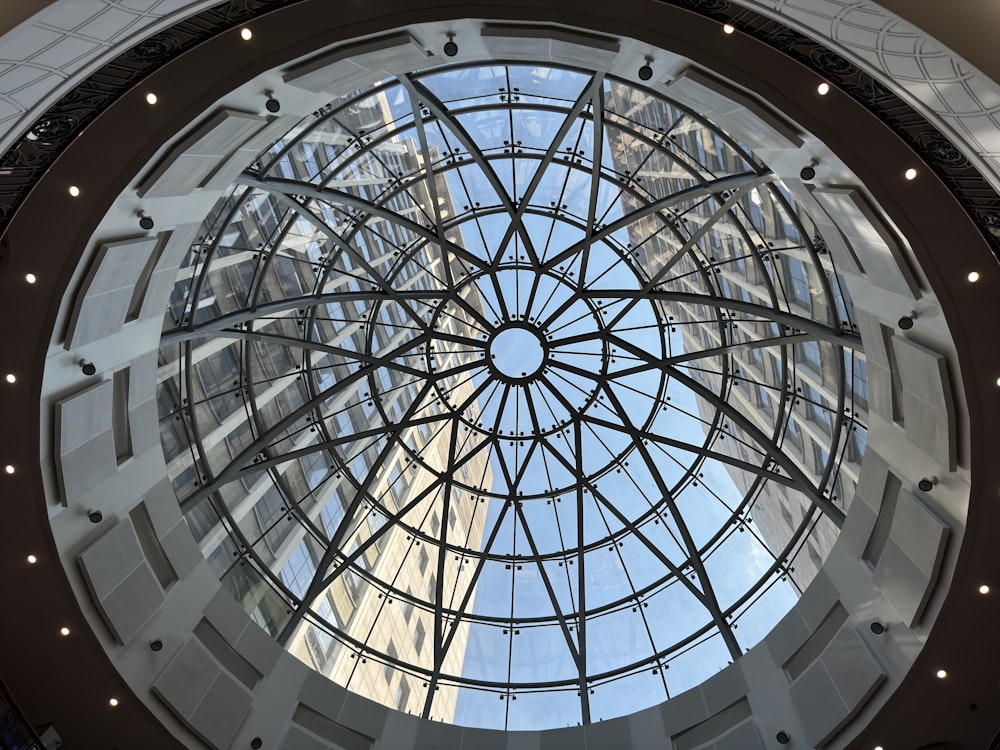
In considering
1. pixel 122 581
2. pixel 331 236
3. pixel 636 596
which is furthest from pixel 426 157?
pixel 636 596

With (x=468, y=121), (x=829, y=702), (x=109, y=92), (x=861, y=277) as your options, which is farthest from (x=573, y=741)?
(x=109, y=92)

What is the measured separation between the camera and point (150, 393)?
18.8m

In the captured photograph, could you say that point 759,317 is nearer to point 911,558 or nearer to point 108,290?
point 911,558

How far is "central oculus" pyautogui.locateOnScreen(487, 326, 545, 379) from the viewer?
23469mm

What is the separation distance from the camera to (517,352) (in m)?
23.8

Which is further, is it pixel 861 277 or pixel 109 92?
pixel 861 277

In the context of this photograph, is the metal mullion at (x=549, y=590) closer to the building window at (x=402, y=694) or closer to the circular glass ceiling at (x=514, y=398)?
the circular glass ceiling at (x=514, y=398)

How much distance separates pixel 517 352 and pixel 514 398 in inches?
80.6

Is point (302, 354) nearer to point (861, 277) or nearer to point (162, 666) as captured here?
point (162, 666)

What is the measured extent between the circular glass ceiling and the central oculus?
0.08 m

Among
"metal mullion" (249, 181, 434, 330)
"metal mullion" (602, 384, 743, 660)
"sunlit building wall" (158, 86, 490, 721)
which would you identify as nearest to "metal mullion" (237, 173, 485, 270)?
"metal mullion" (249, 181, 434, 330)

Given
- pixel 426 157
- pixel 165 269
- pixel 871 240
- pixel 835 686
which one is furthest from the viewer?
pixel 426 157

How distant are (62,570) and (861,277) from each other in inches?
748

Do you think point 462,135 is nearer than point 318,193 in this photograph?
No
